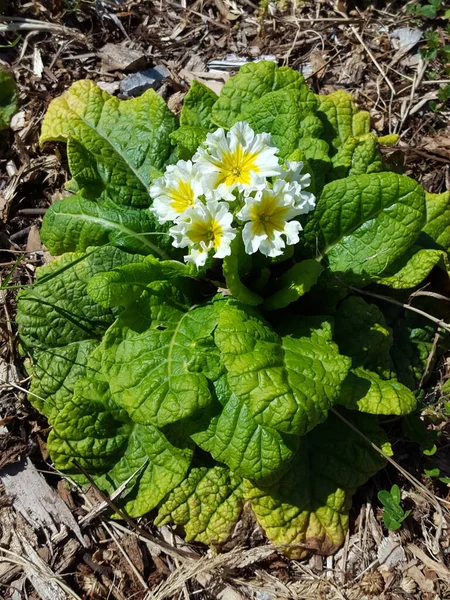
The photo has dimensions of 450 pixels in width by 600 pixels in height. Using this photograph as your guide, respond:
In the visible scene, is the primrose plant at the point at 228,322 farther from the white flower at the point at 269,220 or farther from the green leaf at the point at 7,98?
the green leaf at the point at 7,98

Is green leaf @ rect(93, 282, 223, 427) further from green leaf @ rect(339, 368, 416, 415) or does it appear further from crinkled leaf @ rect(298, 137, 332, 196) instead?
crinkled leaf @ rect(298, 137, 332, 196)

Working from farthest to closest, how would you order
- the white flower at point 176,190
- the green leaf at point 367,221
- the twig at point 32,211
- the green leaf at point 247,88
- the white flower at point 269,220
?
the twig at point 32,211 < the green leaf at point 247,88 < the green leaf at point 367,221 < the white flower at point 176,190 < the white flower at point 269,220

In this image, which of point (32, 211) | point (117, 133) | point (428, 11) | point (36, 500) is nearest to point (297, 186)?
point (117, 133)

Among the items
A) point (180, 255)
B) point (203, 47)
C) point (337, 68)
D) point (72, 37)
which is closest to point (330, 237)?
point (180, 255)

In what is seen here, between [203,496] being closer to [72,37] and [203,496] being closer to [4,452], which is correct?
[4,452]

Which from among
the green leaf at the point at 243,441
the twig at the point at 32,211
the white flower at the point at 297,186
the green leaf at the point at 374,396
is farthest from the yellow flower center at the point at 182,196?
the twig at the point at 32,211

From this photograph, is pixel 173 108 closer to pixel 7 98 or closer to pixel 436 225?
pixel 7 98
